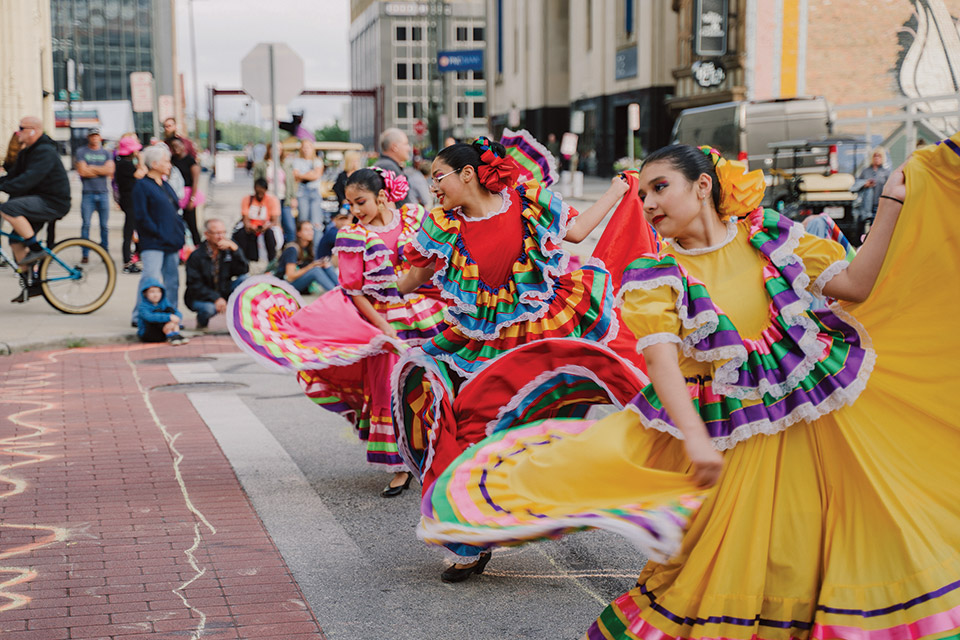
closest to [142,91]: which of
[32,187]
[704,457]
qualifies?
[32,187]

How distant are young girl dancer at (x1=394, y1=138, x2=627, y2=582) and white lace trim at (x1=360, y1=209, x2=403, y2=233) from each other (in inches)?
47.1

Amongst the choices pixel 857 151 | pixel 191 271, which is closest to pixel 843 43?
pixel 857 151

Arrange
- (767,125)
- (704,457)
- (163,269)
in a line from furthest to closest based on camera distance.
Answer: (767,125) → (163,269) → (704,457)

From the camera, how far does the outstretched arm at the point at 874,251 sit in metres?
3.18

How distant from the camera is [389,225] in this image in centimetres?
637

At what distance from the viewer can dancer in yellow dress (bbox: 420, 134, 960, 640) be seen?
2.98 m

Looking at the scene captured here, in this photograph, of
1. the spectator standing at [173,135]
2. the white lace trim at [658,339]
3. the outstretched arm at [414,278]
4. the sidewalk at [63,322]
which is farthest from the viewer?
the spectator standing at [173,135]


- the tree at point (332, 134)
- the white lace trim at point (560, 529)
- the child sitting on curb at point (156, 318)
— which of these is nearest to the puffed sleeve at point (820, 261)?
the white lace trim at point (560, 529)

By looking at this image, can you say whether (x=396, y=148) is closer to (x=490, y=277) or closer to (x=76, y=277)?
(x=490, y=277)

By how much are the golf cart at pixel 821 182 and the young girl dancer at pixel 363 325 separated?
12180 millimetres

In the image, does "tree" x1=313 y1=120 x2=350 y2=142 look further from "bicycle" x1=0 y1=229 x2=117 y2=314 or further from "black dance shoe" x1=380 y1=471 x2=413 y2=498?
"black dance shoe" x1=380 y1=471 x2=413 y2=498

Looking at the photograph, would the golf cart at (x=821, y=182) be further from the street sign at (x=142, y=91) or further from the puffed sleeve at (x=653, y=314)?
the puffed sleeve at (x=653, y=314)

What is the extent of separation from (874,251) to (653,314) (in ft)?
2.24

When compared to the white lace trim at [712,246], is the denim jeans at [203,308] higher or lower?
lower
